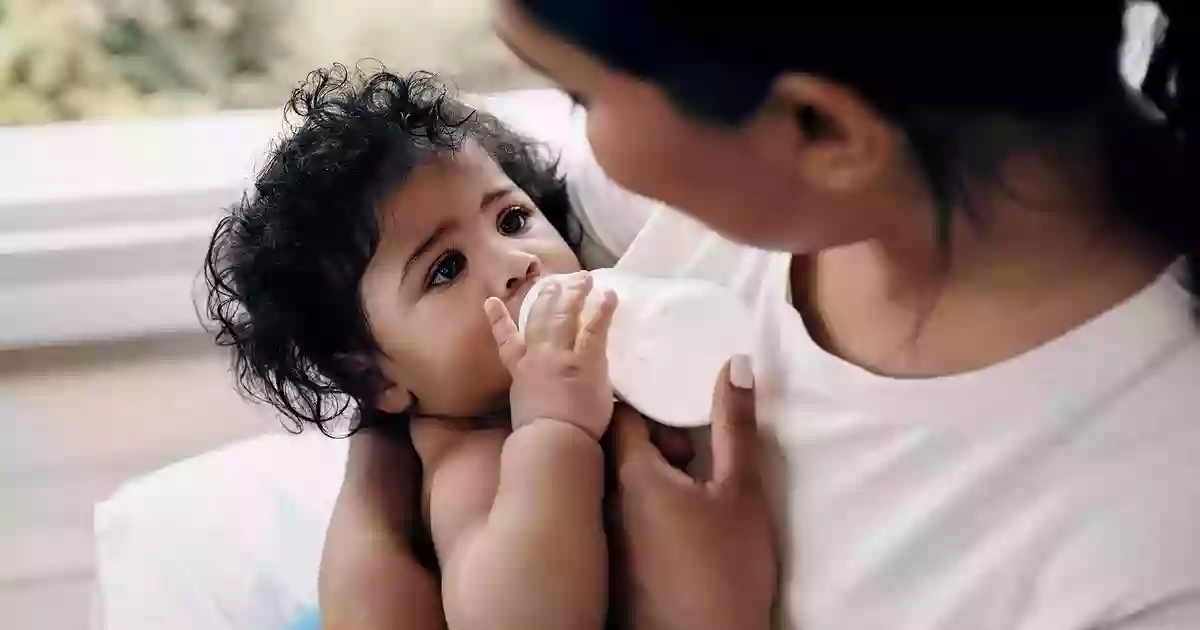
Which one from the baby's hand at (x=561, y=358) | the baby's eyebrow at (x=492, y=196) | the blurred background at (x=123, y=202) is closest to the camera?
the baby's hand at (x=561, y=358)

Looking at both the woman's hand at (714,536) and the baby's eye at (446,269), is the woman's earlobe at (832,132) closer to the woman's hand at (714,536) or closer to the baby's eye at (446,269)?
the woman's hand at (714,536)

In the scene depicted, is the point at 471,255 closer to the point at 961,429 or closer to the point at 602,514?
the point at 602,514

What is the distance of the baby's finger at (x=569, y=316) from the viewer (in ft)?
2.30

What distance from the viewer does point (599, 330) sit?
69 cm

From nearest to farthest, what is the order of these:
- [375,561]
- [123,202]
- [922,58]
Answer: [922,58]
[375,561]
[123,202]

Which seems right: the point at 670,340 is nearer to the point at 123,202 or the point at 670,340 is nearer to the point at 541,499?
the point at 541,499

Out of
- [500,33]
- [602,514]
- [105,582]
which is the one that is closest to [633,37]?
[500,33]

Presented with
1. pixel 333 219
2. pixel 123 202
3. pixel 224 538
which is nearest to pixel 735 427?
pixel 333 219

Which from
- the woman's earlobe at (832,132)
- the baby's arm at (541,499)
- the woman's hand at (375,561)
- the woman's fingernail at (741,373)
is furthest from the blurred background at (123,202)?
the woman's earlobe at (832,132)

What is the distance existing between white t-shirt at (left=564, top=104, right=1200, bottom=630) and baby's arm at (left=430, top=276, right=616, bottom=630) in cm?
11

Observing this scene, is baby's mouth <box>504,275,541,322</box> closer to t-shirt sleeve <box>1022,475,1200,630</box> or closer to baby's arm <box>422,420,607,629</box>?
baby's arm <box>422,420,607,629</box>

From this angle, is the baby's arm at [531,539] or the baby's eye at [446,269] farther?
the baby's eye at [446,269]

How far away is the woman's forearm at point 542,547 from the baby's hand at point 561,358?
0.05 ft

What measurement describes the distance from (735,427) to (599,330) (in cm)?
12
